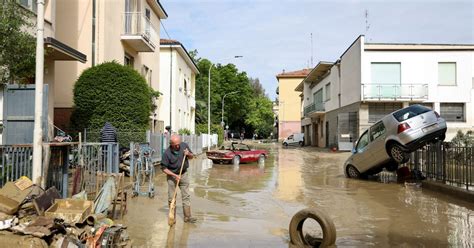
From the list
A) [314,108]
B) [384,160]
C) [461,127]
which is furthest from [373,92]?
[384,160]

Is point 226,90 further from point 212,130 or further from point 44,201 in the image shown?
point 44,201

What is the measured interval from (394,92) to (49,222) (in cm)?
3106

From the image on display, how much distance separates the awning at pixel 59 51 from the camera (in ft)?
39.1

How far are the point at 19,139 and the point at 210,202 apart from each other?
4.49 m

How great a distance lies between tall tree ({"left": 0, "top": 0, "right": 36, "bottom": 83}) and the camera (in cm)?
752

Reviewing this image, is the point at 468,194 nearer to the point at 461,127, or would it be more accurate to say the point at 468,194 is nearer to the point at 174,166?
the point at 174,166

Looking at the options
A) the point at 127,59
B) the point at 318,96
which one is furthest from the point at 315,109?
the point at 127,59

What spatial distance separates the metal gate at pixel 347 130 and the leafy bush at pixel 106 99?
22.3 m

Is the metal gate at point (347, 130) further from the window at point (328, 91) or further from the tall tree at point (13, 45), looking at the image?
the tall tree at point (13, 45)

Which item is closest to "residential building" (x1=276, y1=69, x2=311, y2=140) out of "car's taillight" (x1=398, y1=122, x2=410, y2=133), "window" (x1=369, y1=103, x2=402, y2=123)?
"window" (x1=369, y1=103, x2=402, y2=123)

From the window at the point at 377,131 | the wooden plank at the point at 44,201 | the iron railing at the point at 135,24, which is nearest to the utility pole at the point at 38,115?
the wooden plank at the point at 44,201

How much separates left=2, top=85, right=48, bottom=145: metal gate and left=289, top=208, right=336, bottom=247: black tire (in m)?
6.00

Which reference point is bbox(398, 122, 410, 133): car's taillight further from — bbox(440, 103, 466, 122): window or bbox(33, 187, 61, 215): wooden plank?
bbox(440, 103, 466, 122): window

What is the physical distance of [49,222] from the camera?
6012mm
